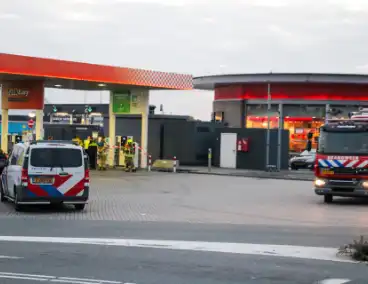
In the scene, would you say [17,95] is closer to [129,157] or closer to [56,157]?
[129,157]

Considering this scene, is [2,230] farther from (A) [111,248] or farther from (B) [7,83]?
(B) [7,83]

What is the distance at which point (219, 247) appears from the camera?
1206 centimetres

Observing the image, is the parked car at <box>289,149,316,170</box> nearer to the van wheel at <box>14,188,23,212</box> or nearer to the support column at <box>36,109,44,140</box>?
the support column at <box>36,109,44,140</box>

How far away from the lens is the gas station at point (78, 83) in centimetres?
3012

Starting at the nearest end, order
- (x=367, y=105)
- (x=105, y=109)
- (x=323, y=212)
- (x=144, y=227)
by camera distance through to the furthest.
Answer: (x=144, y=227), (x=323, y=212), (x=367, y=105), (x=105, y=109)

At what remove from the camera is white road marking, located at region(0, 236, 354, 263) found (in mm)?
11430

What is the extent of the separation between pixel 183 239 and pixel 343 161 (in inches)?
396

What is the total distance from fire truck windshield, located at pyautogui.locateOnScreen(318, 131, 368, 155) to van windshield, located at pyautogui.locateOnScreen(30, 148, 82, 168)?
815 centimetres

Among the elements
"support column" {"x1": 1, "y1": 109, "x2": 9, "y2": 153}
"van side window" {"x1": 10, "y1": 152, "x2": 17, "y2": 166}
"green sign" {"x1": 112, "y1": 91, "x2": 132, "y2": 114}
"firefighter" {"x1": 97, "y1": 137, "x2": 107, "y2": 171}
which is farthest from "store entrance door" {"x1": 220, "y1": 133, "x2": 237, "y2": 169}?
"van side window" {"x1": 10, "y1": 152, "x2": 17, "y2": 166}

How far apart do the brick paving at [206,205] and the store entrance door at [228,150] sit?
8490 mm

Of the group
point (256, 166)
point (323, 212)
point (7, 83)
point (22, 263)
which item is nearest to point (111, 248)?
point (22, 263)

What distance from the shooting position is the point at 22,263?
33.0 ft

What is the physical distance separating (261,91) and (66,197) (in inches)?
1339

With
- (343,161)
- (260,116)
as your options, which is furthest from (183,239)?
(260,116)
